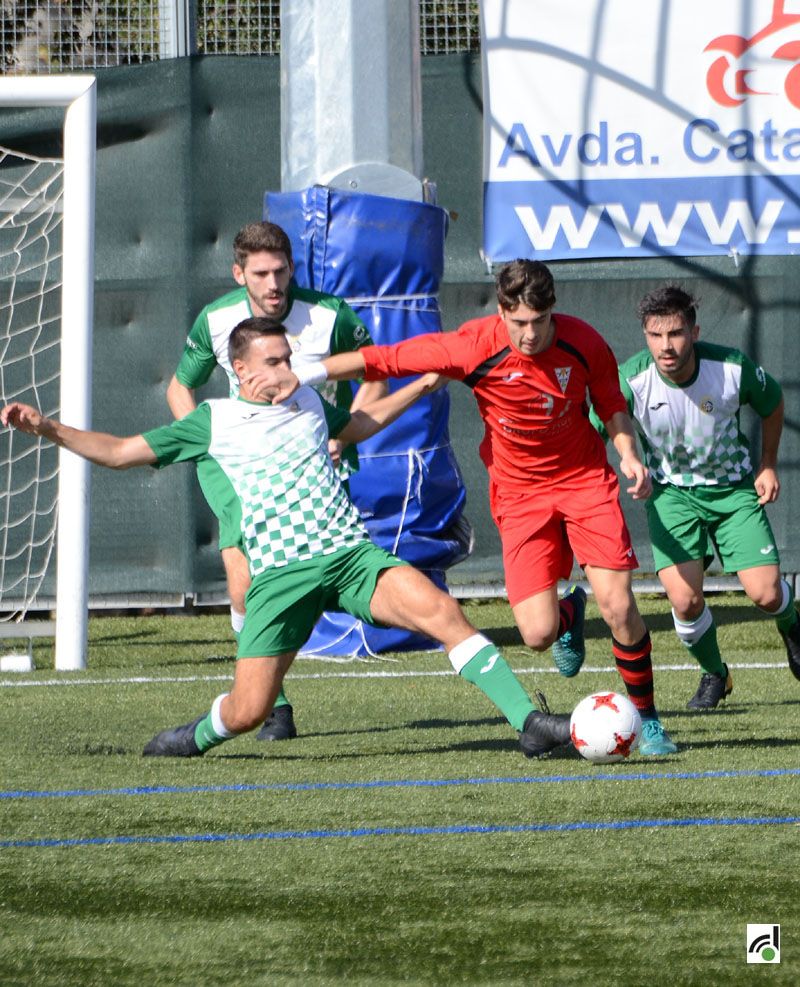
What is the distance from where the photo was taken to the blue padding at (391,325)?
8.29 metres

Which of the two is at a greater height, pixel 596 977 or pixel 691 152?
pixel 691 152

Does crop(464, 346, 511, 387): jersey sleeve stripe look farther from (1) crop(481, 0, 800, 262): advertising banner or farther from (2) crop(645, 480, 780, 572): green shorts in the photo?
(1) crop(481, 0, 800, 262): advertising banner

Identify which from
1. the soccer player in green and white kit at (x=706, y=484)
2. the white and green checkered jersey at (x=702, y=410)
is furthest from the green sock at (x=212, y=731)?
the white and green checkered jersey at (x=702, y=410)

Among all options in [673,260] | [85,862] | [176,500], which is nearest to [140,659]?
[176,500]

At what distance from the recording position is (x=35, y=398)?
9836 mm

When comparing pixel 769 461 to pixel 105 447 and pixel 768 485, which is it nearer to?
pixel 768 485

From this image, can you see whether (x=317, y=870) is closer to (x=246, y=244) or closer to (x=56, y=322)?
(x=246, y=244)

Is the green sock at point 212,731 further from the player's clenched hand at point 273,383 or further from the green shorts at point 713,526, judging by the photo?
the green shorts at point 713,526

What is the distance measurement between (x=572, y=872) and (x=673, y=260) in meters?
7.04

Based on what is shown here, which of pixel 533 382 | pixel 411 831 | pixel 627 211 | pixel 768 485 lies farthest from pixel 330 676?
pixel 627 211

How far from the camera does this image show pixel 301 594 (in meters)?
5.16

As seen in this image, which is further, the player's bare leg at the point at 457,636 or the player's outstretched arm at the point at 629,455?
the player's outstretched arm at the point at 629,455

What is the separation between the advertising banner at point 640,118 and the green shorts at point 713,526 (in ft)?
12.8

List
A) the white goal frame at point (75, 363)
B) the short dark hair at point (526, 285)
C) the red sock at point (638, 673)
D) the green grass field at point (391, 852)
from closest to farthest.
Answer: the green grass field at point (391, 852), the short dark hair at point (526, 285), the red sock at point (638, 673), the white goal frame at point (75, 363)
